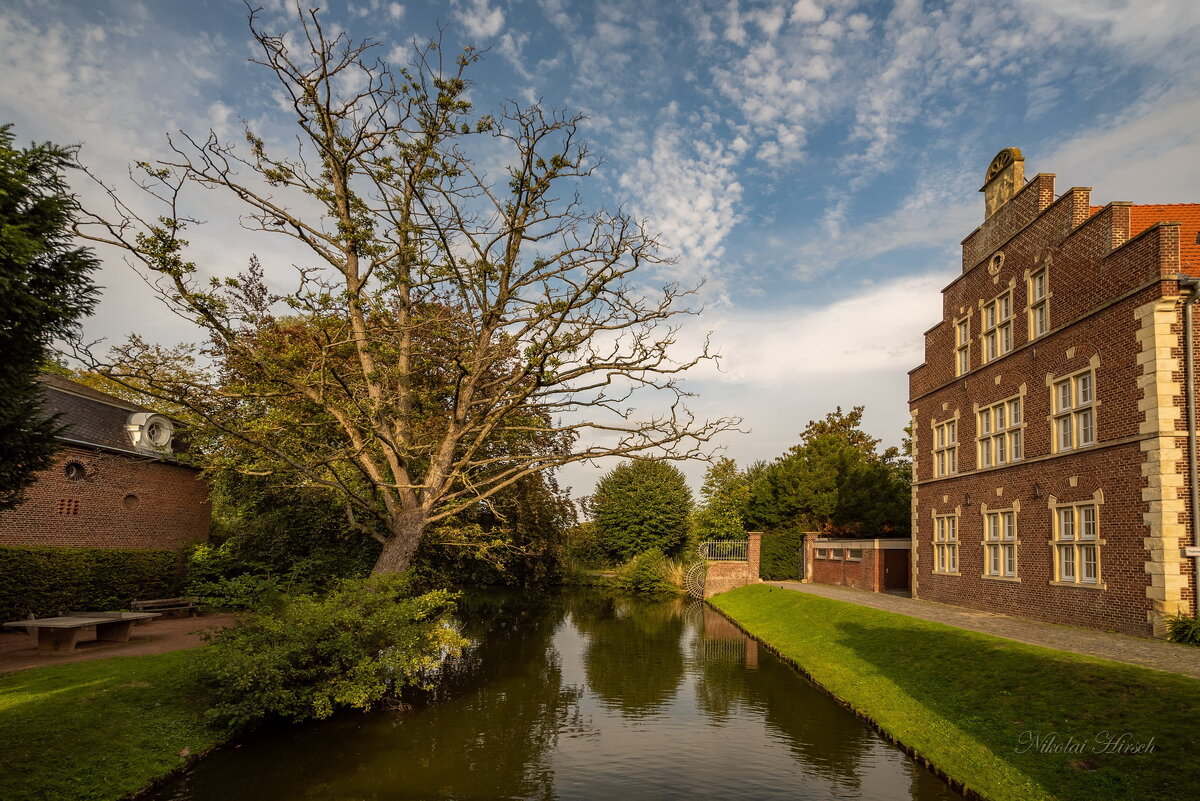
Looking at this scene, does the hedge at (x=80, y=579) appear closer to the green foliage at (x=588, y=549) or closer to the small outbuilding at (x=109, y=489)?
the small outbuilding at (x=109, y=489)

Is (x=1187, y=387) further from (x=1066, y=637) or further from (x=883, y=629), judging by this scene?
(x=883, y=629)

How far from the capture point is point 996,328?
21484 millimetres

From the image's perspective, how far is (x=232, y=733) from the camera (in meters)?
10.8

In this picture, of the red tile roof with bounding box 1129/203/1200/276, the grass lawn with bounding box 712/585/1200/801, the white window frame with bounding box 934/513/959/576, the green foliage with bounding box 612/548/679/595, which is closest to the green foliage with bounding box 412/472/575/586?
the grass lawn with bounding box 712/585/1200/801

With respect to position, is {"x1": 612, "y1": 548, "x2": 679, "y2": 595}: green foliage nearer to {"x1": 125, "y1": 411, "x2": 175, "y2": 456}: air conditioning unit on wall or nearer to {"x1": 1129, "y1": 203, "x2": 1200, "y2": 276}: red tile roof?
{"x1": 125, "y1": 411, "x2": 175, "y2": 456}: air conditioning unit on wall

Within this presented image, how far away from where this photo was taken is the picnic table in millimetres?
13812

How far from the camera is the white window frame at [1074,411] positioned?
16.6 metres

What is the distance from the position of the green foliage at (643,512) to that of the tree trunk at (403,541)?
32315 mm

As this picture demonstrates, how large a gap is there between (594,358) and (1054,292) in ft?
42.2

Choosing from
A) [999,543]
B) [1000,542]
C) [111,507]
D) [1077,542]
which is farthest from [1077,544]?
[111,507]

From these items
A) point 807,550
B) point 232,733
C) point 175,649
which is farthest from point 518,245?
point 807,550

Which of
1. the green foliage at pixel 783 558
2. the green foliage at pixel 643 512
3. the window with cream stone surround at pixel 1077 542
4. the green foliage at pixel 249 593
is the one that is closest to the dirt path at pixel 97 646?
the green foliage at pixel 249 593

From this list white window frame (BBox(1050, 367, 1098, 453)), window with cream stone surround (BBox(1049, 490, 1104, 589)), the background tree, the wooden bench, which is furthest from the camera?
the wooden bench

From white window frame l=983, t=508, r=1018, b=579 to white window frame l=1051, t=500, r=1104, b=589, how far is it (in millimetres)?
2047
